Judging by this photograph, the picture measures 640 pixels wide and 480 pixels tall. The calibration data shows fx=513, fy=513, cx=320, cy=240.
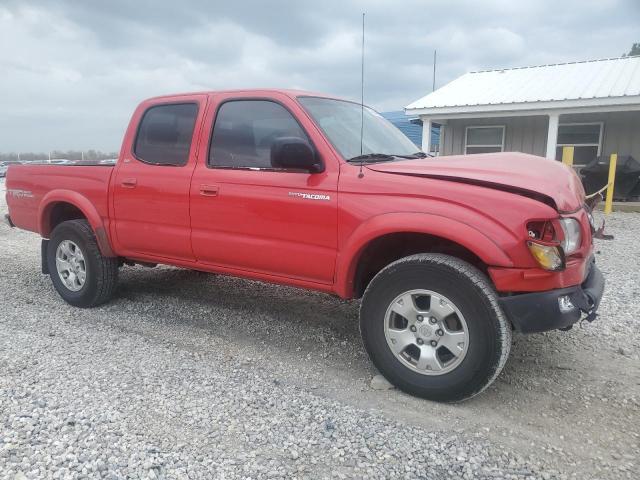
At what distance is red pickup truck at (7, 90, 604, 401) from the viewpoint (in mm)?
2891

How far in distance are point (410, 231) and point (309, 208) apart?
754 millimetres

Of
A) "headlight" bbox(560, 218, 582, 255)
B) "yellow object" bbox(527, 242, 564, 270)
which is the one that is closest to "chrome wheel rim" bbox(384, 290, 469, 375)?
"yellow object" bbox(527, 242, 564, 270)

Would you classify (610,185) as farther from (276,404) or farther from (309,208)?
(276,404)

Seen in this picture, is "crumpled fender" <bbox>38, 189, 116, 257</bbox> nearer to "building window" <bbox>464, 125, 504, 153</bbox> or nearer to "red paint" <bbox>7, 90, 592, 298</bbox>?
"red paint" <bbox>7, 90, 592, 298</bbox>

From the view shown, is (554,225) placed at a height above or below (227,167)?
below

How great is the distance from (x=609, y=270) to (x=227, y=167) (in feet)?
16.7

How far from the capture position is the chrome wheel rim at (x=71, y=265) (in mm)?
5004

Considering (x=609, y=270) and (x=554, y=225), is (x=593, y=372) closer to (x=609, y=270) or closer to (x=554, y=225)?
(x=554, y=225)

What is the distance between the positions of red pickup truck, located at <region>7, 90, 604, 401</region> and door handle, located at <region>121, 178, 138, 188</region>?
0.7 inches

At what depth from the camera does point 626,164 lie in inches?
506

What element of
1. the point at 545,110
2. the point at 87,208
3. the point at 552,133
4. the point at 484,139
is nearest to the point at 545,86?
the point at 545,110

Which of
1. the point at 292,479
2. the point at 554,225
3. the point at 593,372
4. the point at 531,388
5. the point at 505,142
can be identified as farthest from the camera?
the point at 505,142

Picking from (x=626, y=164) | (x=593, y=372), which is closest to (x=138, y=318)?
(x=593, y=372)

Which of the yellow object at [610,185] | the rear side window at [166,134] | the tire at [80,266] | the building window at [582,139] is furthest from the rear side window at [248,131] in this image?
the building window at [582,139]
